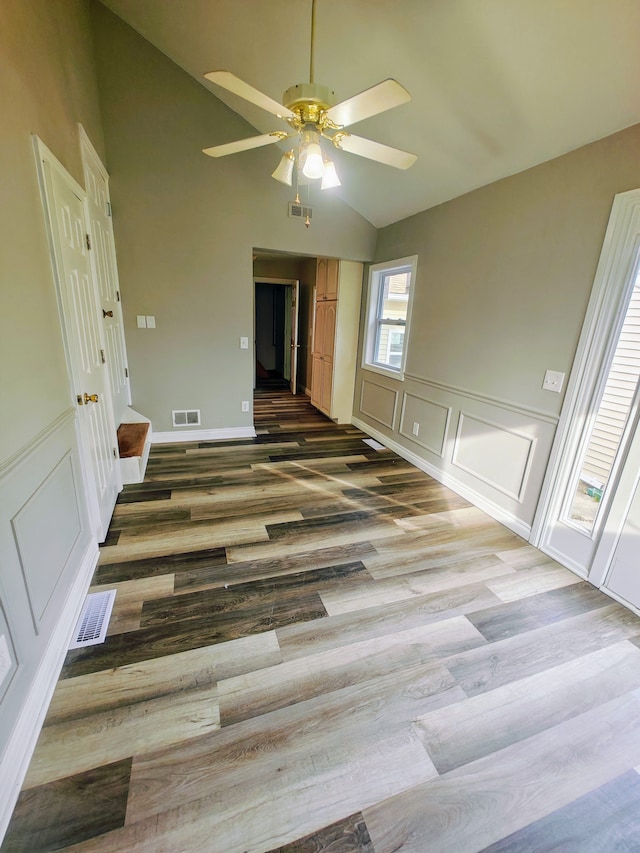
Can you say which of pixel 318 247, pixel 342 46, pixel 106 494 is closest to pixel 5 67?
pixel 342 46

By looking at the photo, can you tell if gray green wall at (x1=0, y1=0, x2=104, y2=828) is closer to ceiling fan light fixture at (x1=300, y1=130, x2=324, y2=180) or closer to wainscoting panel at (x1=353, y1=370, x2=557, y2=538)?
ceiling fan light fixture at (x1=300, y1=130, x2=324, y2=180)

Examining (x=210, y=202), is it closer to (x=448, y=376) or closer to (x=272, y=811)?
(x=448, y=376)

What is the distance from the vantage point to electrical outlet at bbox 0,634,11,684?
3.77 ft

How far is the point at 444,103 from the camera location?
2.31 meters

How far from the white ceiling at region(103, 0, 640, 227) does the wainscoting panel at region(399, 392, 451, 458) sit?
1854 mm

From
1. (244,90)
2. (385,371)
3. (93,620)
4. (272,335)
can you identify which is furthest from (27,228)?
(272,335)

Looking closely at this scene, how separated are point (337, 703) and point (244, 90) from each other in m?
2.63

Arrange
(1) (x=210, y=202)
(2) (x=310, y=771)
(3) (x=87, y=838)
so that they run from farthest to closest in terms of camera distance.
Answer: (1) (x=210, y=202) < (2) (x=310, y=771) < (3) (x=87, y=838)

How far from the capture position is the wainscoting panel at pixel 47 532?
135cm

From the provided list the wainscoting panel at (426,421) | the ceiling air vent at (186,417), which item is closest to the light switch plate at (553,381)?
the wainscoting panel at (426,421)

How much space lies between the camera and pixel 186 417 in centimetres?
417

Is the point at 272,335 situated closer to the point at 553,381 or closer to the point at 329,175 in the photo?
the point at 329,175

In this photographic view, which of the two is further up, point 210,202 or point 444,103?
point 444,103

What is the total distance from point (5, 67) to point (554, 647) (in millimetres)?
3369
